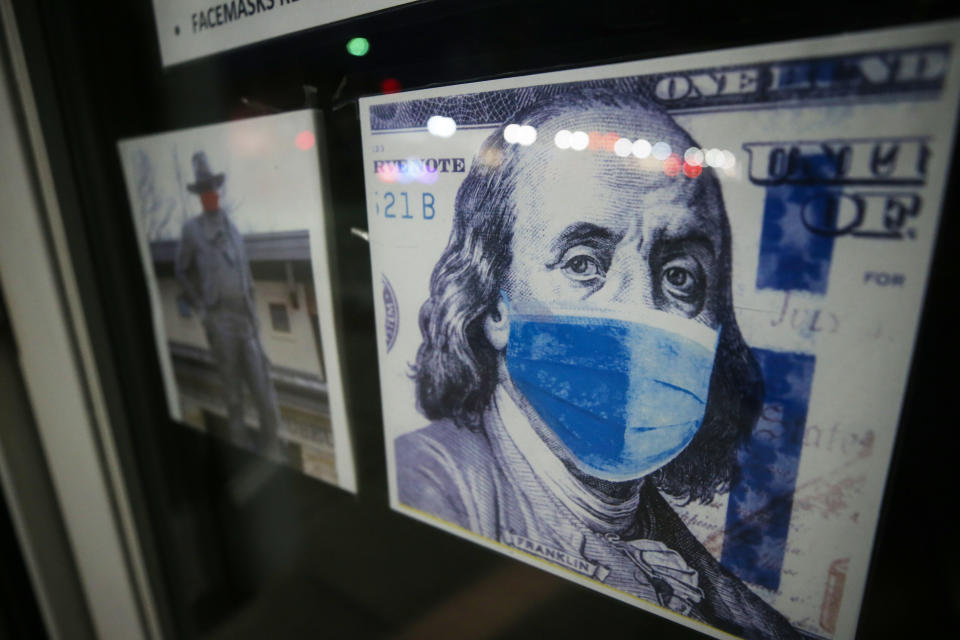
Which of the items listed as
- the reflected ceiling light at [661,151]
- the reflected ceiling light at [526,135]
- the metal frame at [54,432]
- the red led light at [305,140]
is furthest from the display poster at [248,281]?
the reflected ceiling light at [661,151]

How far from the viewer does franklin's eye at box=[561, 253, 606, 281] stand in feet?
1.34

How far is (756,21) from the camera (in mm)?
328

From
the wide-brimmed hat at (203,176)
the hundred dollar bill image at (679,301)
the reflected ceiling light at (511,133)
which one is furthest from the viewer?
the wide-brimmed hat at (203,176)

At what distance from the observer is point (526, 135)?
417 mm

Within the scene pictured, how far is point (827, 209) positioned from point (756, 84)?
0.09 meters

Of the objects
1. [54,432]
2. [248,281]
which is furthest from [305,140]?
[54,432]

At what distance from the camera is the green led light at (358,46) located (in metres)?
0.47

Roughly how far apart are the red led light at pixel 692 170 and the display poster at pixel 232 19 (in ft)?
0.88

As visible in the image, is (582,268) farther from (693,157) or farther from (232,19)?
(232,19)

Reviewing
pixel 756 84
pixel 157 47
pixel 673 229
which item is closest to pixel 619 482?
pixel 673 229

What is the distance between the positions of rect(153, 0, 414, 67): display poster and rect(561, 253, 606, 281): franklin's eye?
0.26 m

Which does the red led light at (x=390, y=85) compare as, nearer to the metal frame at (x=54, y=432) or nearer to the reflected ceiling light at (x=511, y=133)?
the reflected ceiling light at (x=511, y=133)

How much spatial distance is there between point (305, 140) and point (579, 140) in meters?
0.29

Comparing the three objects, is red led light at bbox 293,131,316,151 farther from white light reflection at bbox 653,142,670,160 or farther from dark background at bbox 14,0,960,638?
white light reflection at bbox 653,142,670,160
